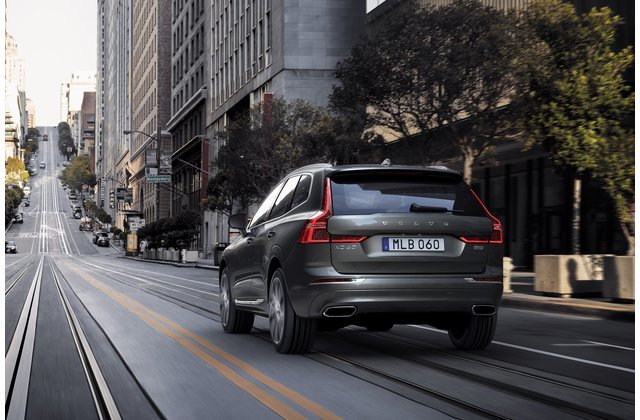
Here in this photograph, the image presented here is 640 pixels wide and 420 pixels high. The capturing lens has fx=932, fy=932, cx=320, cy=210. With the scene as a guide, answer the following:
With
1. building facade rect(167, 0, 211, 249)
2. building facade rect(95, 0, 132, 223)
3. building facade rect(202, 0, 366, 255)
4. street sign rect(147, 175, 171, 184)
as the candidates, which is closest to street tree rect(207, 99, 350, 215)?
building facade rect(202, 0, 366, 255)

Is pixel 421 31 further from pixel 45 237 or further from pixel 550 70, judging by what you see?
pixel 45 237

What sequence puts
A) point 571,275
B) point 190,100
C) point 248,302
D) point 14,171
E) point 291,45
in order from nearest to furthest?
point 248,302, point 571,275, point 291,45, point 190,100, point 14,171

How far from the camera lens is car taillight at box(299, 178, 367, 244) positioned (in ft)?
25.5

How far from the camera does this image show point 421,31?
73.5 feet

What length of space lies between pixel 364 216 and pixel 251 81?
50.8 metres

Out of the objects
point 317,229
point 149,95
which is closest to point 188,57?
point 149,95

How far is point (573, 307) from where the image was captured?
14.7 m

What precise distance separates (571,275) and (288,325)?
10.4 meters

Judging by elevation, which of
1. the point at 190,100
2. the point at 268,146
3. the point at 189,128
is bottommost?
the point at 268,146

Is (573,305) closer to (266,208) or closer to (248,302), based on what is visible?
(266,208)

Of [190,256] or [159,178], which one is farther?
[159,178]

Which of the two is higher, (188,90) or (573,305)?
(188,90)

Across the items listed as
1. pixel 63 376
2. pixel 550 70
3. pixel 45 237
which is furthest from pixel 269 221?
pixel 45 237

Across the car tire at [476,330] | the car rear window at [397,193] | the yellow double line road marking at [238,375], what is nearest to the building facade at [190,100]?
the yellow double line road marking at [238,375]
